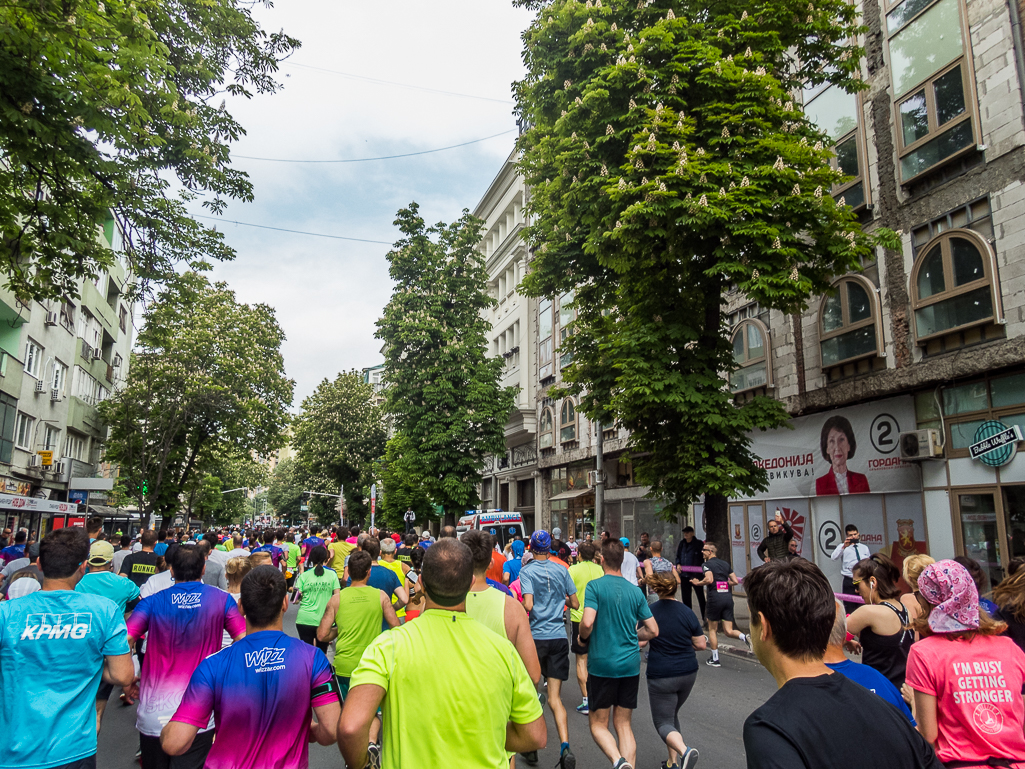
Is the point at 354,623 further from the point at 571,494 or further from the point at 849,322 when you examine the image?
the point at 571,494

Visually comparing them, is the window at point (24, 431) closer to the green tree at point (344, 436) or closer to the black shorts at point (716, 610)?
the black shorts at point (716, 610)

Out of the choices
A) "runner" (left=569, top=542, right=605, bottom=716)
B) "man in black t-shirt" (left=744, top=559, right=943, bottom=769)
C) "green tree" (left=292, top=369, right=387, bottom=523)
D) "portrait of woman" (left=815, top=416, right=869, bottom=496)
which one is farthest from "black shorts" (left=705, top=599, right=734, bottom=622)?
"green tree" (left=292, top=369, right=387, bottom=523)

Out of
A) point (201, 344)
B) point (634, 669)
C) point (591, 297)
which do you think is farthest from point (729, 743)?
point (201, 344)

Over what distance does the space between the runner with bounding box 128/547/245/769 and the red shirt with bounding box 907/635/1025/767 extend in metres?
4.06

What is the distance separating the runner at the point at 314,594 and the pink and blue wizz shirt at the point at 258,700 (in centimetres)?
458

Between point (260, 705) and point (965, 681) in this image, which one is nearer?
point (260, 705)

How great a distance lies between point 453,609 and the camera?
2857 millimetres

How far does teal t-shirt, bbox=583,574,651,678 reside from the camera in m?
5.97

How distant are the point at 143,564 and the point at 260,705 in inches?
305

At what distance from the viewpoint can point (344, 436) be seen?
5462 cm

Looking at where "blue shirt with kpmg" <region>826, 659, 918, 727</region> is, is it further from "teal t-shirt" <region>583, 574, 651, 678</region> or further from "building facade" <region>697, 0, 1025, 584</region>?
"building facade" <region>697, 0, 1025, 584</region>

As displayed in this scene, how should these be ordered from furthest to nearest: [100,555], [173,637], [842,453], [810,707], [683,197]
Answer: [842,453] < [683,197] < [100,555] < [173,637] < [810,707]

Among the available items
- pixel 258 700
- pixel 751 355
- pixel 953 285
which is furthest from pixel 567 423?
pixel 258 700

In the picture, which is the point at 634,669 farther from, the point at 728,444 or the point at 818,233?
the point at 818,233
